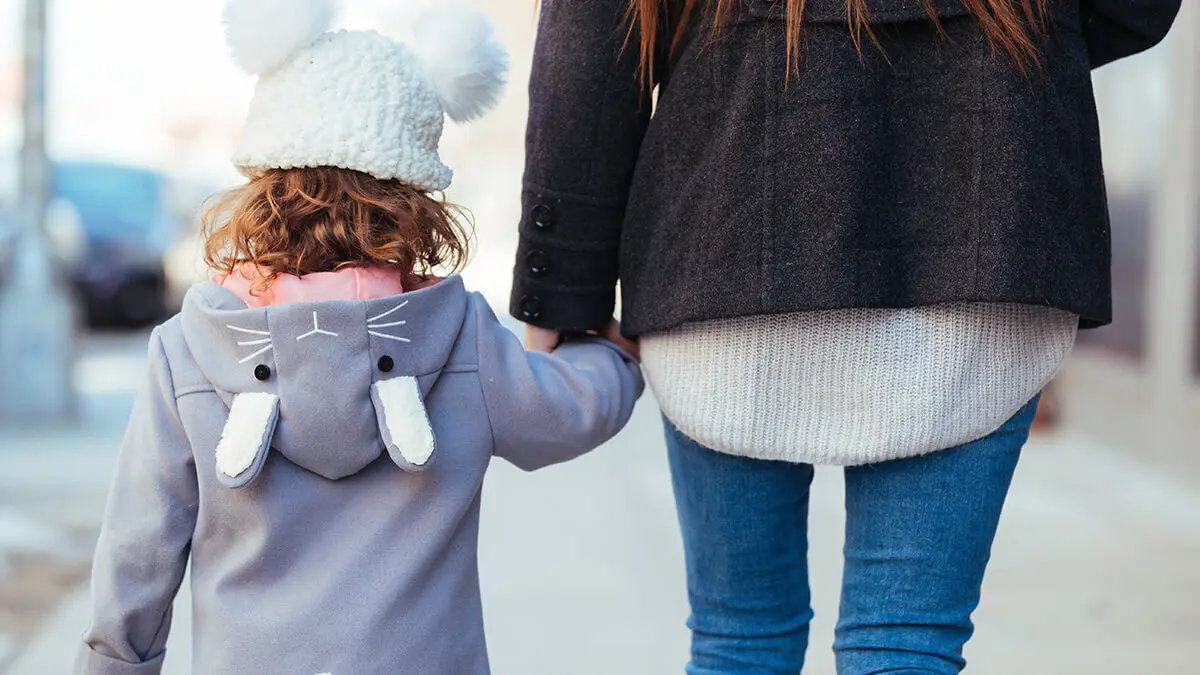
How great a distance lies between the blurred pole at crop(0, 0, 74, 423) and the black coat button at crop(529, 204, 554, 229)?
→ 19.8 ft

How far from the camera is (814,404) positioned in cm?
173

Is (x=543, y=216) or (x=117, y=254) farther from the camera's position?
(x=117, y=254)

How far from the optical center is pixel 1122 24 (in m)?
1.77

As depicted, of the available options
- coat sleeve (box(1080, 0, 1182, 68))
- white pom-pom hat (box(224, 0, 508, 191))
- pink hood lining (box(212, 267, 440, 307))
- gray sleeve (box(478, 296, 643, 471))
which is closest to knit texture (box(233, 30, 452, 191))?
white pom-pom hat (box(224, 0, 508, 191))

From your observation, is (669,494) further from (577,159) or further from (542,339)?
(577,159)

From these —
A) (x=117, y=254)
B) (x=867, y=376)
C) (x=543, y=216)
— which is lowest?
(x=117, y=254)

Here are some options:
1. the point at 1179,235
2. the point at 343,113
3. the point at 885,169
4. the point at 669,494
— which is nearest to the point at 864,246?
the point at 885,169

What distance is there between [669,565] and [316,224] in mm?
2727

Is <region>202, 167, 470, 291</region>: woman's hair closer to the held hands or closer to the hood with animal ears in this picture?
the hood with animal ears

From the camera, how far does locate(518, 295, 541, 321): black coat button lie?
1.93m

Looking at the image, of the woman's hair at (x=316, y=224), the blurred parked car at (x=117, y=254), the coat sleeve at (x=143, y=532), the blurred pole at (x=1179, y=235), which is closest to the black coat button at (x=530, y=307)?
the woman's hair at (x=316, y=224)

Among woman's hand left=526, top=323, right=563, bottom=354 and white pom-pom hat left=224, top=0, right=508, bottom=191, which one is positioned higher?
white pom-pom hat left=224, top=0, right=508, bottom=191

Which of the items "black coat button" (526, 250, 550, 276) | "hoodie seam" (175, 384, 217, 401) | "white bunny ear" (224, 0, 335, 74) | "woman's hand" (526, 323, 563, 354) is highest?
"white bunny ear" (224, 0, 335, 74)

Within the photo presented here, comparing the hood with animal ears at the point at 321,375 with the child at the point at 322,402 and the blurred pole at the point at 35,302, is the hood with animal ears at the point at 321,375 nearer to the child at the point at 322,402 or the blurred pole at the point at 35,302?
the child at the point at 322,402
